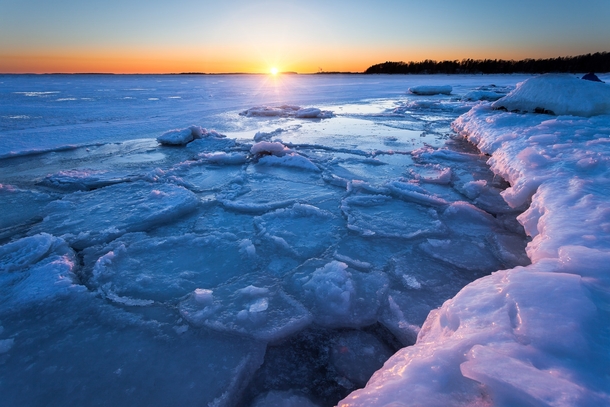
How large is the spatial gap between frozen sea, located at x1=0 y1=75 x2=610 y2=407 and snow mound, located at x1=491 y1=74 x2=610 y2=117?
153cm

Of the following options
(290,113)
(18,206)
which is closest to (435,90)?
(290,113)

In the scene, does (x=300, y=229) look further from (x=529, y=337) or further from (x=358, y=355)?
(x=529, y=337)

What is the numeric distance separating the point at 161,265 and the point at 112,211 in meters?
1.43

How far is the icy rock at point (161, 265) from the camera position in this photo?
2205mm

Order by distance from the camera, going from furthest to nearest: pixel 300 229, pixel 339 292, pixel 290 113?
pixel 290 113
pixel 300 229
pixel 339 292

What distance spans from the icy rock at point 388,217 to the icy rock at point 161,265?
1.30 metres

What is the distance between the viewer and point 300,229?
310 centimetres

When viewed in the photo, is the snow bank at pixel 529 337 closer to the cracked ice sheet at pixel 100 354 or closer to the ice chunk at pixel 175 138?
the cracked ice sheet at pixel 100 354

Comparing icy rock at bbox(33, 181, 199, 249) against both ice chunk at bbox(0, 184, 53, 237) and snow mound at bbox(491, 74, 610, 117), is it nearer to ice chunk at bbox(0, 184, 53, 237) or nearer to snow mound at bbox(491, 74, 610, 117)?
ice chunk at bbox(0, 184, 53, 237)

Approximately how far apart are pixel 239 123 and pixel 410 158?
6.01 metres

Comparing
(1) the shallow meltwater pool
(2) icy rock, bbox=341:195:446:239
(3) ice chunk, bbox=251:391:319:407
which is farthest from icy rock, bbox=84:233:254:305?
(2) icy rock, bbox=341:195:446:239

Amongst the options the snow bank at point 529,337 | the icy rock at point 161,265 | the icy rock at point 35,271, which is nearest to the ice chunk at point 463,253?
the snow bank at point 529,337

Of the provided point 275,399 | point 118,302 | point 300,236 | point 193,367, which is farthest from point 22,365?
point 300,236

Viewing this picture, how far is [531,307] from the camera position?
1290 mm
